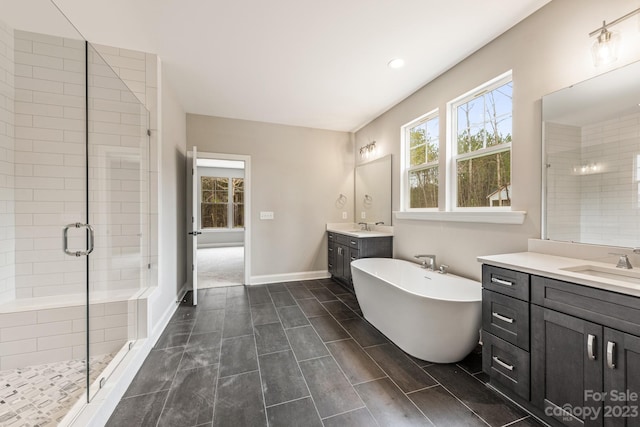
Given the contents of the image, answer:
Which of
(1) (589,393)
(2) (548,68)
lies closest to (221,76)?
(2) (548,68)

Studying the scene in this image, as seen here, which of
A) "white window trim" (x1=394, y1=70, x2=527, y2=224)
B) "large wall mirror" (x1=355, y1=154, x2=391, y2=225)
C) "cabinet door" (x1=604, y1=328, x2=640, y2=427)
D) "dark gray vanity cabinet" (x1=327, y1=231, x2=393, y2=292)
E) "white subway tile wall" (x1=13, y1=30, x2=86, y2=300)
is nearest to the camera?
"cabinet door" (x1=604, y1=328, x2=640, y2=427)

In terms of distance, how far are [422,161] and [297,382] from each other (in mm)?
2799

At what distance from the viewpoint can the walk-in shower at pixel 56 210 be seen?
5.79ft

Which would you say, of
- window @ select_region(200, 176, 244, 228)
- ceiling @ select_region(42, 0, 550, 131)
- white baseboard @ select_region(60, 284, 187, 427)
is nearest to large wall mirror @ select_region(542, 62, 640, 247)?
ceiling @ select_region(42, 0, 550, 131)

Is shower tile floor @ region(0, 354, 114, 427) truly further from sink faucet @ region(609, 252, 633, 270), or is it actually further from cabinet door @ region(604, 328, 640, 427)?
sink faucet @ region(609, 252, 633, 270)

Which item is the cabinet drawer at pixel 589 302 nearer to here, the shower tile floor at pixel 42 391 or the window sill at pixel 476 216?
the window sill at pixel 476 216

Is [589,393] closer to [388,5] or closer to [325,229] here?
[388,5]

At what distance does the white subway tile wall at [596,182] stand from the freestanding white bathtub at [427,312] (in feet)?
2.63

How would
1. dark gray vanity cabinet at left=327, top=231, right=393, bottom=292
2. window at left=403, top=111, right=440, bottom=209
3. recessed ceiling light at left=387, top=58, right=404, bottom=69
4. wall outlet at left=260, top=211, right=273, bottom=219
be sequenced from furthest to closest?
wall outlet at left=260, top=211, right=273, bottom=219 < dark gray vanity cabinet at left=327, top=231, right=393, bottom=292 < window at left=403, top=111, right=440, bottom=209 < recessed ceiling light at left=387, top=58, right=404, bottom=69

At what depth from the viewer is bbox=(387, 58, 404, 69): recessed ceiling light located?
2445mm

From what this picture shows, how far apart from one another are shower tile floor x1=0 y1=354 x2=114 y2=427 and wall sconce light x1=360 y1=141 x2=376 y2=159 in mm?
3927

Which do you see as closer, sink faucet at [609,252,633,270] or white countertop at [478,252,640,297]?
white countertop at [478,252,640,297]

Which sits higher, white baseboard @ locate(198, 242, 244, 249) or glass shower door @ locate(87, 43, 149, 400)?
glass shower door @ locate(87, 43, 149, 400)

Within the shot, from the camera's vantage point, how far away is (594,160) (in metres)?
1.57
